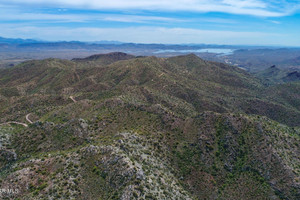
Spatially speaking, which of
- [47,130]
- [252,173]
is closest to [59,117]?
[47,130]

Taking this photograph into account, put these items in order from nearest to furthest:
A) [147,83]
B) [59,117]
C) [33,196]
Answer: [33,196]
[59,117]
[147,83]

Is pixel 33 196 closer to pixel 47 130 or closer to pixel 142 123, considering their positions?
pixel 47 130

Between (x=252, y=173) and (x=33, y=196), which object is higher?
(x=33, y=196)

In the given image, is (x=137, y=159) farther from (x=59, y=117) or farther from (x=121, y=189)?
(x=59, y=117)

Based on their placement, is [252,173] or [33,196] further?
[252,173]

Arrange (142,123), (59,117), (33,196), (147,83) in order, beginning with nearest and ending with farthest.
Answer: (33,196), (142,123), (59,117), (147,83)

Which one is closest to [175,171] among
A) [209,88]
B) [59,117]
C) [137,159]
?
[137,159]

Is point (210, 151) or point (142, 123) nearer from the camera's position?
point (210, 151)

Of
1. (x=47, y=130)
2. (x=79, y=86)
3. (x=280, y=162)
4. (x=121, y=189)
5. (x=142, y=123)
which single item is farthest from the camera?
(x=79, y=86)

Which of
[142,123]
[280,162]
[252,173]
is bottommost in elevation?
[252,173]
